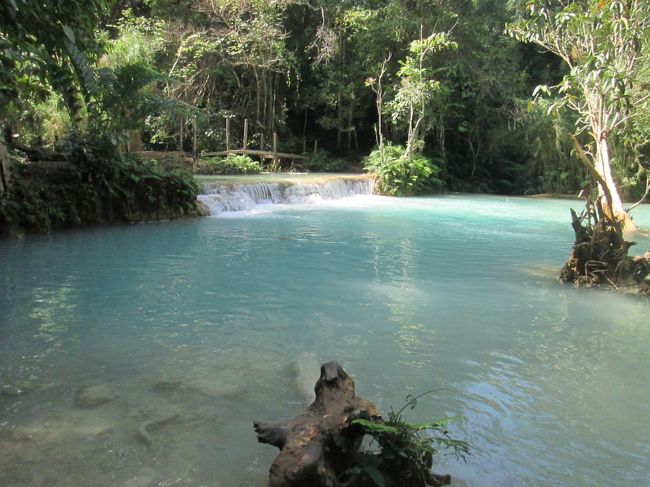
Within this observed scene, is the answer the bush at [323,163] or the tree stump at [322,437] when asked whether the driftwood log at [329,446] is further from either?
the bush at [323,163]

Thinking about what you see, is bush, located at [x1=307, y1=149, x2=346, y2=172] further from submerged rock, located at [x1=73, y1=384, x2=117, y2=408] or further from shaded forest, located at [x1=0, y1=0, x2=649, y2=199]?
submerged rock, located at [x1=73, y1=384, x2=117, y2=408]

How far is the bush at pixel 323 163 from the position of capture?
25594 mm

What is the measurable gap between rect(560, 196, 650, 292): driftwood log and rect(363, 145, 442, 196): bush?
13945 mm

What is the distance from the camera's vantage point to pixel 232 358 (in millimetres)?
4941

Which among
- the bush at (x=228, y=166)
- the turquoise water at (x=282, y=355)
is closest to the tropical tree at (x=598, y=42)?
the turquoise water at (x=282, y=355)

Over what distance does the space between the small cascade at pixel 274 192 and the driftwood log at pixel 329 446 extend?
1256 centimetres

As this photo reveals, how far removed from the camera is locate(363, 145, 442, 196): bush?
21984mm

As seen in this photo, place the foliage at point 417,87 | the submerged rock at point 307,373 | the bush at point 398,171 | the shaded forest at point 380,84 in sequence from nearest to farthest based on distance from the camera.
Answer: the submerged rock at point 307,373, the foliage at point 417,87, the shaded forest at point 380,84, the bush at point 398,171

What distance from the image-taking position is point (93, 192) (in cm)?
1234

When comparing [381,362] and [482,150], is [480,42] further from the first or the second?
[381,362]

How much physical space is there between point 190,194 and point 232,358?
9.56 metres

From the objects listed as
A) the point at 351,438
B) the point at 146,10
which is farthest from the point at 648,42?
the point at 146,10

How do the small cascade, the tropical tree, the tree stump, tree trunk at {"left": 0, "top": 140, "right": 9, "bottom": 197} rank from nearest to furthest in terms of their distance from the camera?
the tree stump
the tropical tree
tree trunk at {"left": 0, "top": 140, "right": 9, "bottom": 197}
the small cascade

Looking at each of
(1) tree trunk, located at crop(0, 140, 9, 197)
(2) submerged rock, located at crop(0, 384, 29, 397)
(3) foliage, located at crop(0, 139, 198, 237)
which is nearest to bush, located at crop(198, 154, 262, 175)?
(3) foliage, located at crop(0, 139, 198, 237)
